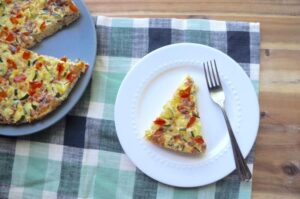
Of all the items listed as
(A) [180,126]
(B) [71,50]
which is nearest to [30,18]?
(B) [71,50]

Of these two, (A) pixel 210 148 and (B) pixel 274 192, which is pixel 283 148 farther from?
(A) pixel 210 148

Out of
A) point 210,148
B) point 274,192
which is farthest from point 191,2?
point 274,192

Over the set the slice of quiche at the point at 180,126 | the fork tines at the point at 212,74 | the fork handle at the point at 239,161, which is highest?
the fork tines at the point at 212,74

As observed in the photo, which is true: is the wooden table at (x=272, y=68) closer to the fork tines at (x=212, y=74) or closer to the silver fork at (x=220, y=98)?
the silver fork at (x=220, y=98)

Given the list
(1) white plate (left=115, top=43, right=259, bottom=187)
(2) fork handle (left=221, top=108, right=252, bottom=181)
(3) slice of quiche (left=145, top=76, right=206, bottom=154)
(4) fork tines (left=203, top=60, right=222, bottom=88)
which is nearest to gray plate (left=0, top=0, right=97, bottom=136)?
(1) white plate (left=115, top=43, right=259, bottom=187)

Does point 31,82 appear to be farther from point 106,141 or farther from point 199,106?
point 199,106

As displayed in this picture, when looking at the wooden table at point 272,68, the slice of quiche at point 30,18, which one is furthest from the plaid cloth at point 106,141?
the slice of quiche at point 30,18
